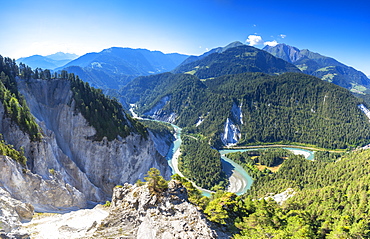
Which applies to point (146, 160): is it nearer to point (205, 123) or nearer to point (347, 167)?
point (347, 167)

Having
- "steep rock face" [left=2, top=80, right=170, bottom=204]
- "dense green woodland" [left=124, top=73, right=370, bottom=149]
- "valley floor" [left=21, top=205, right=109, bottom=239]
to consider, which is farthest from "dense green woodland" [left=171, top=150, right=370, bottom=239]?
"dense green woodland" [left=124, top=73, right=370, bottom=149]

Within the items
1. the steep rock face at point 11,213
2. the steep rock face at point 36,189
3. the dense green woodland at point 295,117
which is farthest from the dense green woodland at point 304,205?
the dense green woodland at point 295,117

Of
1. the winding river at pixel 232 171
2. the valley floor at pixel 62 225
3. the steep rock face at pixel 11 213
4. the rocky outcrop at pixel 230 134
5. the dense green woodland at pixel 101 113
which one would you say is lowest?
the winding river at pixel 232 171

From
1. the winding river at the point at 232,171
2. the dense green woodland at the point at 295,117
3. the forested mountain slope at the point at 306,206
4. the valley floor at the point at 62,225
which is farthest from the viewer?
the dense green woodland at the point at 295,117

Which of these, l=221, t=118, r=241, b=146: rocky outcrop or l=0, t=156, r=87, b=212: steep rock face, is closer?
l=0, t=156, r=87, b=212: steep rock face

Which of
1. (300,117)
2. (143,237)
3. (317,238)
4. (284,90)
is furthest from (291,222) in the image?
(284,90)

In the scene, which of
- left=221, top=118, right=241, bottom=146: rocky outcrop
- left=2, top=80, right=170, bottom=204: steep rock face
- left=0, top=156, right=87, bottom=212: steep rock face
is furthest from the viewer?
left=221, top=118, right=241, bottom=146: rocky outcrop

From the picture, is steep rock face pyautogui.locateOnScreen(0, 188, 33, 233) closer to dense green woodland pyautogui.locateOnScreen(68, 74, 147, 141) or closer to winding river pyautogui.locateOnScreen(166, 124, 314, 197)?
dense green woodland pyautogui.locateOnScreen(68, 74, 147, 141)

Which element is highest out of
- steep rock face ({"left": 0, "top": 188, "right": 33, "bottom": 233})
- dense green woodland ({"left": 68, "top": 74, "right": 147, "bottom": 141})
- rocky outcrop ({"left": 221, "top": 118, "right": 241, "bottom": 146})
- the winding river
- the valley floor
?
dense green woodland ({"left": 68, "top": 74, "right": 147, "bottom": 141})

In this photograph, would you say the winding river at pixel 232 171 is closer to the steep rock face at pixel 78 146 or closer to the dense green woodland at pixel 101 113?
the steep rock face at pixel 78 146
